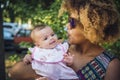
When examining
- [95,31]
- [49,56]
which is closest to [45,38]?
[49,56]

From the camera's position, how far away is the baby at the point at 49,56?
3.11 m

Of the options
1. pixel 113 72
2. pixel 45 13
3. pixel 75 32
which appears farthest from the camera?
pixel 45 13

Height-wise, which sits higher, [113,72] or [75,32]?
[75,32]

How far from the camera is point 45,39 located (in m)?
3.21

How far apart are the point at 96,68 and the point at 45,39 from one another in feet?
1.38

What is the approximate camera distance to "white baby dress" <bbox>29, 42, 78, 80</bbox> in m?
3.11

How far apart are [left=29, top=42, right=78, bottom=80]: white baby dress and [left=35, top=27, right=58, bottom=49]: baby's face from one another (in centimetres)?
3

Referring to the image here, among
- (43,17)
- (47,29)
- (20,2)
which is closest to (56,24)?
(43,17)

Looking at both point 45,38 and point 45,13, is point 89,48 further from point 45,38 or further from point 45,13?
point 45,13

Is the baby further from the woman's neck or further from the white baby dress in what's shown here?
the woman's neck

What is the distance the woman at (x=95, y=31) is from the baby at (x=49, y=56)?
0.27ft

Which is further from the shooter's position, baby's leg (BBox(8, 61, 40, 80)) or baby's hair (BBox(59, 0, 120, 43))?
baby's leg (BBox(8, 61, 40, 80))

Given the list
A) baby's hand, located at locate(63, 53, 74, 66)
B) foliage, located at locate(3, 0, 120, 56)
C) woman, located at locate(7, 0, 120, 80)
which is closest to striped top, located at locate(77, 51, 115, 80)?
woman, located at locate(7, 0, 120, 80)

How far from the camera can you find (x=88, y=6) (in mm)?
3055
